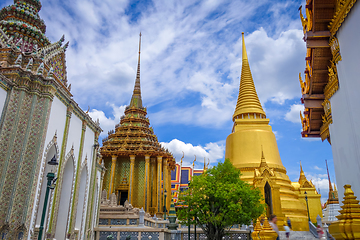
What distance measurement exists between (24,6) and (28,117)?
24.5 ft

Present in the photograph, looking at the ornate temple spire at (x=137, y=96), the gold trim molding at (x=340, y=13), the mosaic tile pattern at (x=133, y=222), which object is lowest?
the mosaic tile pattern at (x=133, y=222)

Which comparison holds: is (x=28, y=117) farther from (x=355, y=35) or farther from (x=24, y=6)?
(x=355, y=35)

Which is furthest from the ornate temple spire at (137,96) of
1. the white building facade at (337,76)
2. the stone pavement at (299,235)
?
the white building facade at (337,76)

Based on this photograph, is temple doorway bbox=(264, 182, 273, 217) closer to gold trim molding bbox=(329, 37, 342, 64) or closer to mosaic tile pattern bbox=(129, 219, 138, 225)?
mosaic tile pattern bbox=(129, 219, 138, 225)

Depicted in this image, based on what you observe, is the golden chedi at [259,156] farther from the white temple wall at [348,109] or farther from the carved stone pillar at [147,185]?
the white temple wall at [348,109]

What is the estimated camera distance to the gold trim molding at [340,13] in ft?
22.8

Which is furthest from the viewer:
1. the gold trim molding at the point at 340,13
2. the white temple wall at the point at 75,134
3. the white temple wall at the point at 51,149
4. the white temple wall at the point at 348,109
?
the white temple wall at the point at 75,134

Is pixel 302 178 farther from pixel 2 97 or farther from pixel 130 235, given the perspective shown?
pixel 2 97

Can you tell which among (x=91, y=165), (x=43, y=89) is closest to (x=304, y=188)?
(x=91, y=165)

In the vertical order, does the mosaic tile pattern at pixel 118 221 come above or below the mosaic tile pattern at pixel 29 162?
below

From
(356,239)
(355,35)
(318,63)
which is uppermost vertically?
(318,63)

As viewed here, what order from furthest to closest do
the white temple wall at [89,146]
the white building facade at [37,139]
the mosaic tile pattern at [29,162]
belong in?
the white temple wall at [89,146] < the white building facade at [37,139] < the mosaic tile pattern at [29,162]

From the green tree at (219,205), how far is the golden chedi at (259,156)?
19.8ft

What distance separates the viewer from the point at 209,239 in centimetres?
1457
